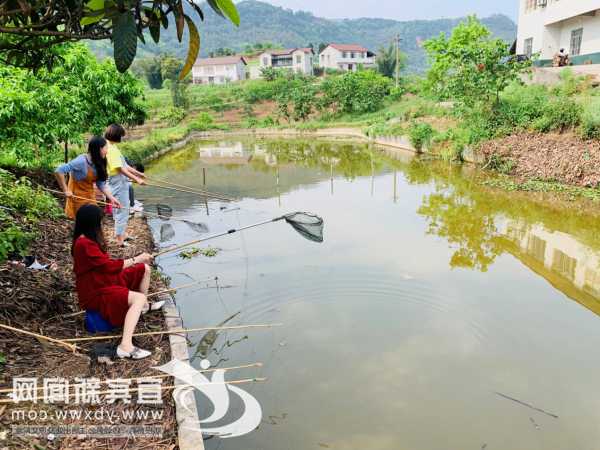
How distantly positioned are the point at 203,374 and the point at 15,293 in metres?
1.54

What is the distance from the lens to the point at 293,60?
5688cm

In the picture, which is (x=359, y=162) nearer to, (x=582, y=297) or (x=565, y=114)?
(x=565, y=114)

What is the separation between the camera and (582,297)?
16.7ft

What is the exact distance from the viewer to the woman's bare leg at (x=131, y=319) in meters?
3.22

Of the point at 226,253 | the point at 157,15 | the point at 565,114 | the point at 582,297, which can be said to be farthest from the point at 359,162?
the point at 157,15

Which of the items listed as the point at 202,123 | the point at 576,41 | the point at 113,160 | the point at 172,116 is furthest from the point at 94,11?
the point at 172,116

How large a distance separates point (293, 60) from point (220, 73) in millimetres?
8943

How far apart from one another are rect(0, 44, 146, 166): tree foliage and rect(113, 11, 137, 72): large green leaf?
2.91m

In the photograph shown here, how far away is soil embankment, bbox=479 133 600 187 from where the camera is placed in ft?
33.2

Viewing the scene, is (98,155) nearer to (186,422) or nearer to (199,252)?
(199,252)

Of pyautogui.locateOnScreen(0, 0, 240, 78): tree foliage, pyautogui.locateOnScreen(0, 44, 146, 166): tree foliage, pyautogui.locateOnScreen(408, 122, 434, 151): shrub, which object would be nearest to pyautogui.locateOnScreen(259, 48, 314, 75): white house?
pyautogui.locateOnScreen(408, 122, 434, 151): shrub

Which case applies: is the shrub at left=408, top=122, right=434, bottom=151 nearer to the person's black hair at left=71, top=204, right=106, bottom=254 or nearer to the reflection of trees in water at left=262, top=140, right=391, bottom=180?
the reflection of trees in water at left=262, top=140, right=391, bottom=180

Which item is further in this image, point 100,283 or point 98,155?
point 98,155

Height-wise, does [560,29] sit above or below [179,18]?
above
